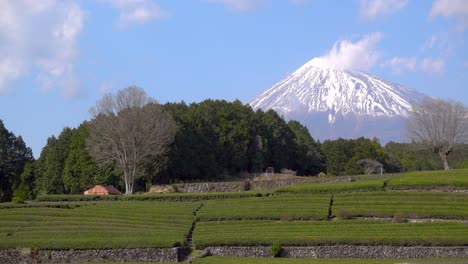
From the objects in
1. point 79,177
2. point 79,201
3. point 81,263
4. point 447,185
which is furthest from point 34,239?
point 79,177

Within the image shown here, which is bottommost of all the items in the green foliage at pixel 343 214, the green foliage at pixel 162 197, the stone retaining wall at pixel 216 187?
the green foliage at pixel 343 214

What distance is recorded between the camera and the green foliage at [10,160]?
85000mm

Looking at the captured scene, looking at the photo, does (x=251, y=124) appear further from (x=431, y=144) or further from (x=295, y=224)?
(x=295, y=224)

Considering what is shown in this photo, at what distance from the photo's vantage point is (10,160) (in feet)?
285

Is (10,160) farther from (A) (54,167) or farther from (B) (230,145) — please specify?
(B) (230,145)

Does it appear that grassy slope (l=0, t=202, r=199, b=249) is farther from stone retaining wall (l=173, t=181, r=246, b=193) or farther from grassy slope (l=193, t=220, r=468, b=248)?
stone retaining wall (l=173, t=181, r=246, b=193)

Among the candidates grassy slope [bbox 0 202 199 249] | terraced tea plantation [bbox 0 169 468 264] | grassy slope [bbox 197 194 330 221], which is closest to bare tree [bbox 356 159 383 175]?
terraced tea plantation [bbox 0 169 468 264]

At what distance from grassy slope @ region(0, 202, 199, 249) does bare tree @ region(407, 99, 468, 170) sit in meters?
34.2

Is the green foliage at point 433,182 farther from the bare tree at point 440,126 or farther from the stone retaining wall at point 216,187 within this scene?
the bare tree at point 440,126

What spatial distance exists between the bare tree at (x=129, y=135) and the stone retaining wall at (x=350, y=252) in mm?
30936

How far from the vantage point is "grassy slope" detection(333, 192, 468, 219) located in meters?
40.9

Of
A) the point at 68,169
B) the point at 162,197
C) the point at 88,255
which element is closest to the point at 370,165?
the point at 68,169

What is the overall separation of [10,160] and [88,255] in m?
55.1

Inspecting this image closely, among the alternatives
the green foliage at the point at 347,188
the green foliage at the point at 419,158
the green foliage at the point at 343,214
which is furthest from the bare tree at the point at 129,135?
the green foliage at the point at 419,158
